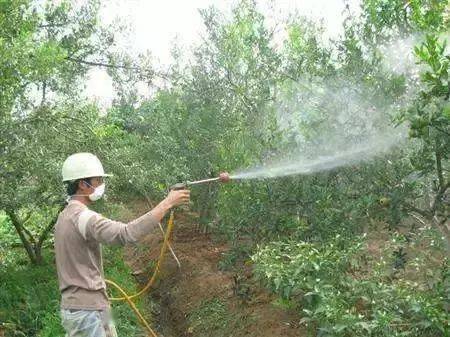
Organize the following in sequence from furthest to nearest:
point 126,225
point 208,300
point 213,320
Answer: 1. point 208,300
2. point 213,320
3. point 126,225

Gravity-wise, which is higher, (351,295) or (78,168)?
(78,168)

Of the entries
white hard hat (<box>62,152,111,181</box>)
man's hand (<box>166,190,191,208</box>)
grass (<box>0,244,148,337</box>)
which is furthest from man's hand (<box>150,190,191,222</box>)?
grass (<box>0,244,148,337</box>)

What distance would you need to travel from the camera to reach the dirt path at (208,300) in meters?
7.09

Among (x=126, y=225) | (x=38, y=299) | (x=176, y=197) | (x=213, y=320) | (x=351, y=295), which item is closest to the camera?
(x=126, y=225)

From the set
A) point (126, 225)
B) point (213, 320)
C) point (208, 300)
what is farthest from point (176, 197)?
point (208, 300)

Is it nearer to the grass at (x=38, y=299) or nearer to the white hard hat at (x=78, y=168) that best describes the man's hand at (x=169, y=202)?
the white hard hat at (x=78, y=168)

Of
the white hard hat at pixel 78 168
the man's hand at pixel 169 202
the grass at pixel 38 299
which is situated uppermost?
the white hard hat at pixel 78 168

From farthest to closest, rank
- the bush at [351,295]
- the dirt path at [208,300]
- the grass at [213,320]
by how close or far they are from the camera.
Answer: the grass at [213,320], the dirt path at [208,300], the bush at [351,295]

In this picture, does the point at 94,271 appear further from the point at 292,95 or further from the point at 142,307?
the point at 142,307

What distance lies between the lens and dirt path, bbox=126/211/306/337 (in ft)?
23.2

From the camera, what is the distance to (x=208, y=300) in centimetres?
862

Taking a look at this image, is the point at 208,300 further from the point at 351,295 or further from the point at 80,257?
the point at 80,257

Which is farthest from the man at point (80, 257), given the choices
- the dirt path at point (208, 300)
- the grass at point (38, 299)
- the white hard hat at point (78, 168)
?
the grass at point (38, 299)

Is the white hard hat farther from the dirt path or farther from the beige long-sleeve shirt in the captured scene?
the dirt path
